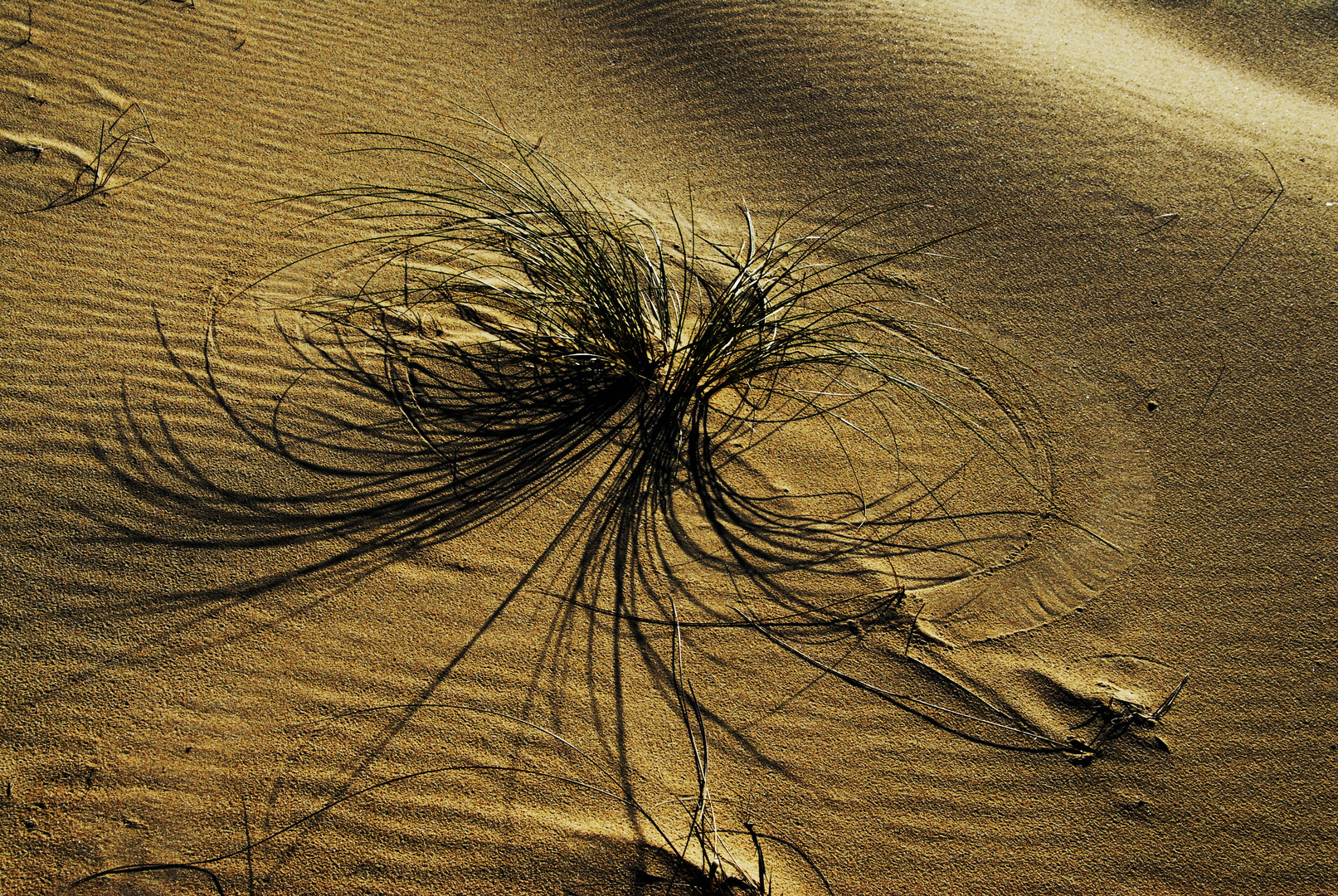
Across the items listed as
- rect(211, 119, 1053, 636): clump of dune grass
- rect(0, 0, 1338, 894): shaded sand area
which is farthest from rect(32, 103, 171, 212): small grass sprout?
rect(211, 119, 1053, 636): clump of dune grass

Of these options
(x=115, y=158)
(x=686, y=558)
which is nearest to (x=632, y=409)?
(x=686, y=558)

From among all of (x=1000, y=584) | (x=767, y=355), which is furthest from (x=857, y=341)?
(x=1000, y=584)

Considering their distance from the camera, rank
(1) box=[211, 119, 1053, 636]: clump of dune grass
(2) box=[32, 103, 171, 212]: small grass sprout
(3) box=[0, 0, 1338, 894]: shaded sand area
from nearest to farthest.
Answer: (3) box=[0, 0, 1338, 894]: shaded sand area, (1) box=[211, 119, 1053, 636]: clump of dune grass, (2) box=[32, 103, 171, 212]: small grass sprout

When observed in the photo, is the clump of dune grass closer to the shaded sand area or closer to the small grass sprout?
the shaded sand area

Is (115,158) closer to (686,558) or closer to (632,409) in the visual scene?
(632,409)

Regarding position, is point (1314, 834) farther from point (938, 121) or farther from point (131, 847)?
point (938, 121)
